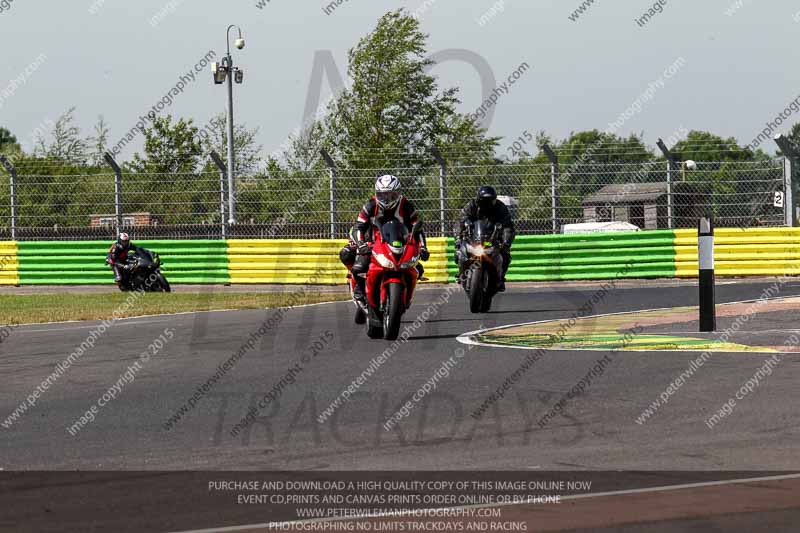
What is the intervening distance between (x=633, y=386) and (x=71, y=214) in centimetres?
2127

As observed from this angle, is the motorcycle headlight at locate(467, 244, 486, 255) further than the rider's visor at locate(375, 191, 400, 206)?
Yes

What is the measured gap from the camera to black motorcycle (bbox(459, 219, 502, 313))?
16578mm

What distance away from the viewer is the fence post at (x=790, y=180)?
23.8 meters

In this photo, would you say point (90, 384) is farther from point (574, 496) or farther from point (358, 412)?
point (574, 496)

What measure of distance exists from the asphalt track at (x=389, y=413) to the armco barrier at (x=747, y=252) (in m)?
10.3

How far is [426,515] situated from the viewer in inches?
210

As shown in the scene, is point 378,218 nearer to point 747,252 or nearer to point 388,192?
point 388,192

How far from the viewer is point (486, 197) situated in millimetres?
17016

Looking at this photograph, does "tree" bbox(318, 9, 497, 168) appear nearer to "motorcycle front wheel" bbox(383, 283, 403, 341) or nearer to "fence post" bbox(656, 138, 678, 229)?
"fence post" bbox(656, 138, 678, 229)

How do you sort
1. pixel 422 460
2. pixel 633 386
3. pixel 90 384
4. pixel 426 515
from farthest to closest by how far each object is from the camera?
pixel 90 384
pixel 633 386
pixel 422 460
pixel 426 515

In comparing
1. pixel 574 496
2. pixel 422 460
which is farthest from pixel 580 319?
pixel 574 496

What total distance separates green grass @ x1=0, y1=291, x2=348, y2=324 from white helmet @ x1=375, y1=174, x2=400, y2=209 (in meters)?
6.47

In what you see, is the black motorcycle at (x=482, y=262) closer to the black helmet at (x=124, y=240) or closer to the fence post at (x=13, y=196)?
the black helmet at (x=124, y=240)

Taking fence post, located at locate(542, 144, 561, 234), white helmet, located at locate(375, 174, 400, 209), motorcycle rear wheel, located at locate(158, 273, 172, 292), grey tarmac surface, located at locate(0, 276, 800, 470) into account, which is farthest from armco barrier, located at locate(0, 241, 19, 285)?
white helmet, located at locate(375, 174, 400, 209)
